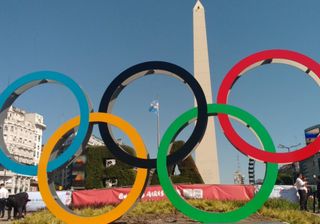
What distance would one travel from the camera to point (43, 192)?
1063 cm

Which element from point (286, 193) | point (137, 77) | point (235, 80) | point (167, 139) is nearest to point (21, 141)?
point (286, 193)

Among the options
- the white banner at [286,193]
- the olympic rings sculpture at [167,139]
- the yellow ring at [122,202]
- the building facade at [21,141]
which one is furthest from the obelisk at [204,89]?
the building facade at [21,141]

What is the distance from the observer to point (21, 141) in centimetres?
10931

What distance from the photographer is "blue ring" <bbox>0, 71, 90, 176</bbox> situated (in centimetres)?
1081

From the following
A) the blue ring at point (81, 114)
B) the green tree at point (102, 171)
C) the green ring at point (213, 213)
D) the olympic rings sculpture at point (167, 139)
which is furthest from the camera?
the green tree at point (102, 171)

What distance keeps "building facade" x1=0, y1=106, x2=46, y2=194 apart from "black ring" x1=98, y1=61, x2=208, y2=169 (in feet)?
279

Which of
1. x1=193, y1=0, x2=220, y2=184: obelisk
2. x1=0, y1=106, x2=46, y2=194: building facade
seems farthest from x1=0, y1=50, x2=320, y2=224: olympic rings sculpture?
x1=0, y1=106, x2=46, y2=194: building facade

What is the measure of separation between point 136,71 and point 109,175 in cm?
1434

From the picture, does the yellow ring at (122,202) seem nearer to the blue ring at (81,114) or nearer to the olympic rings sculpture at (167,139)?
the olympic rings sculpture at (167,139)

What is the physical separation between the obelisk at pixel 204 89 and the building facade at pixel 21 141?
243ft

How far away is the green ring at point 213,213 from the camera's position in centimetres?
968

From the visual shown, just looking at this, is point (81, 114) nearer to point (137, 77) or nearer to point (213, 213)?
point (137, 77)

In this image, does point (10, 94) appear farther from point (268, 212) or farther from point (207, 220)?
point (268, 212)

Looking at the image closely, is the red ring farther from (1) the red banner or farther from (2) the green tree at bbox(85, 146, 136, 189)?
(2) the green tree at bbox(85, 146, 136, 189)
